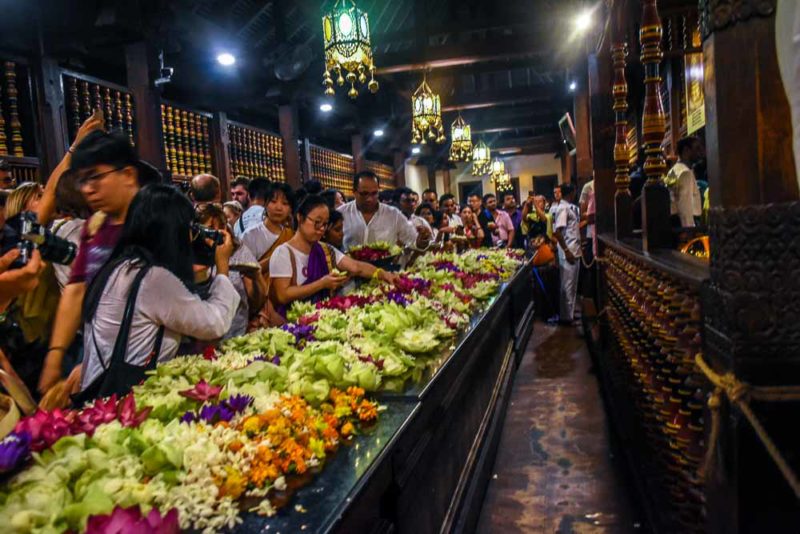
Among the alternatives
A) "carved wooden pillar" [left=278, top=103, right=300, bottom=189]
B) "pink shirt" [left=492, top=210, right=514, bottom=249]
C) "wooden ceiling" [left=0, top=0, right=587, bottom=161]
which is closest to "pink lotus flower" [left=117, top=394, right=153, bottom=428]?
"wooden ceiling" [left=0, top=0, right=587, bottom=161]

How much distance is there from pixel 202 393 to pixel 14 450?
1.63 ft

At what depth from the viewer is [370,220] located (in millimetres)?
5383

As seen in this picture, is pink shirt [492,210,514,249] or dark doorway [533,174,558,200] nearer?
pink shirt [492,210,514,249]

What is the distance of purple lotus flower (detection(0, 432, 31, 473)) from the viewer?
1.14 m

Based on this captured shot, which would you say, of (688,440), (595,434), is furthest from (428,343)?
(595,434)

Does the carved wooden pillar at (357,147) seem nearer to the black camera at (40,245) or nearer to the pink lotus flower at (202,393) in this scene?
the black camera at (40,245)

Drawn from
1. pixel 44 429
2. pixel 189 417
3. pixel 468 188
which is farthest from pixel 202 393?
pixel 468 188

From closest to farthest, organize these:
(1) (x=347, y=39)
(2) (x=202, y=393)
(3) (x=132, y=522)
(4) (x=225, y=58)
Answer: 1. (3) (x=132, y=522)
2. (2) (x=202, y=393)
3. (1) (x=347, y=39)
4. (4) (x=225, y=58)

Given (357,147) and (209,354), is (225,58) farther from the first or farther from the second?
(357,147)

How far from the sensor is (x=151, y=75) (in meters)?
5.98

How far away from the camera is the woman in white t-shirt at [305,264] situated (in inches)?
141

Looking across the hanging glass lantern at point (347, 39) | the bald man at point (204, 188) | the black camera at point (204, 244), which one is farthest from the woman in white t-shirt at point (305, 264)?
the hanging glass lantern at point (347, 39)

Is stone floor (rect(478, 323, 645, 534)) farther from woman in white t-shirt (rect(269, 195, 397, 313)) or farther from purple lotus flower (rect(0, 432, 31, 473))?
purple lotus flower (rect(0, 432, 31, 473))

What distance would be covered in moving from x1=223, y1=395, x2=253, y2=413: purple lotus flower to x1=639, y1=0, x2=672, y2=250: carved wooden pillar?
7.46 ft
